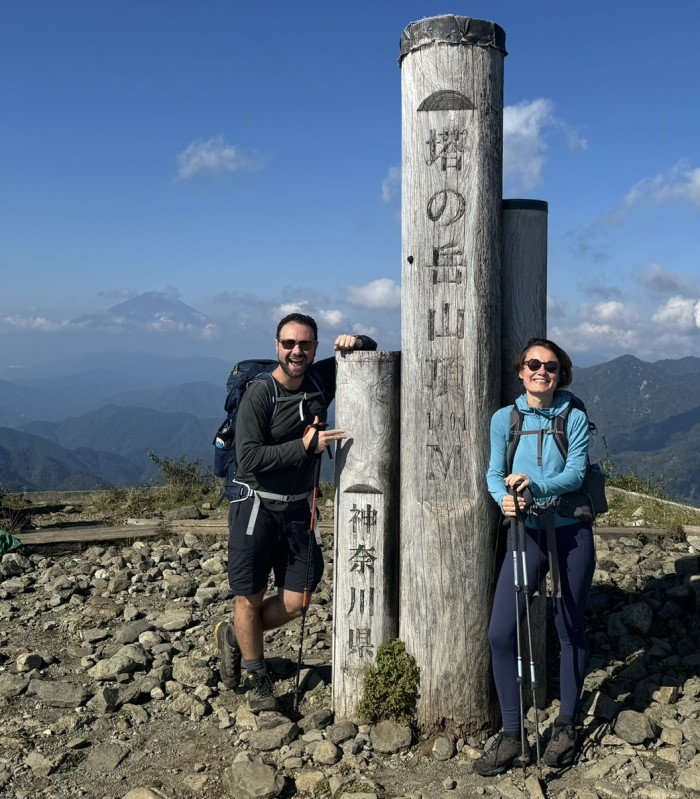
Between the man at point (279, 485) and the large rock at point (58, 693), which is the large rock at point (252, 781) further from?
the large rock at point (58, 693)

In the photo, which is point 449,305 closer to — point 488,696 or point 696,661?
point 488,696

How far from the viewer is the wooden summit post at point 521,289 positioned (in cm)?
512

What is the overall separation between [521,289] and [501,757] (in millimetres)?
2949

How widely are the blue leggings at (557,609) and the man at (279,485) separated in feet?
4.88

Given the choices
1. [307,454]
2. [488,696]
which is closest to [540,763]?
[488,696]

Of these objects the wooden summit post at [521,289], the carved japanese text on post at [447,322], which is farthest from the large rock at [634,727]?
the carved japanese text on post at [447,322]

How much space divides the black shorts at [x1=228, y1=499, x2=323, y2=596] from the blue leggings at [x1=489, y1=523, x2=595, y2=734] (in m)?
1.51

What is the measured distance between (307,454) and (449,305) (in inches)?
53.6

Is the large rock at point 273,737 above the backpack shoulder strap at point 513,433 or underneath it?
underneath

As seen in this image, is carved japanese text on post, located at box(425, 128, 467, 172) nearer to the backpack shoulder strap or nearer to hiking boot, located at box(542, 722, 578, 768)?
the backpack shoulder strap

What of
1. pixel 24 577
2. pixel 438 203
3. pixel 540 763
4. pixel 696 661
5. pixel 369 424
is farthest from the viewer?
pixel 24 577

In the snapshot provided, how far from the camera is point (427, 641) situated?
5055mm

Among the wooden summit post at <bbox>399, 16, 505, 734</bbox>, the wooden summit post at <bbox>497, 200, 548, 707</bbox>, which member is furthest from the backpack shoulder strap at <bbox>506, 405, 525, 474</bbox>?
the wooden summit post at <bbox>497, 200, 548, 707</bbox>

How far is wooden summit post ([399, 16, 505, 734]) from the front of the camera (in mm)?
4855
